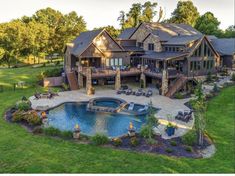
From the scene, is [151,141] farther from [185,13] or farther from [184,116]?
[185,13]

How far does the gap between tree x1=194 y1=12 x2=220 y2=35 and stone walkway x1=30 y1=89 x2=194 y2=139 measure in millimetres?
47186

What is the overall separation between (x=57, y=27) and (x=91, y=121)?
173 ft

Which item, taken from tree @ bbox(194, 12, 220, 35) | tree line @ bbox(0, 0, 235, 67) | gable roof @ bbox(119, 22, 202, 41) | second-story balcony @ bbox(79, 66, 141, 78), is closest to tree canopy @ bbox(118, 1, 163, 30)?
tree line @ bbox(0, 0, 235, 67)

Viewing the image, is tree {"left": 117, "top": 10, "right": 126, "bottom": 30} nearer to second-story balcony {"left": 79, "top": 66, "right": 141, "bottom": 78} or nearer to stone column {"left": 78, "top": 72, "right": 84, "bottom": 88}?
second-story balcony {"left": 79, "top": 66, "right": 141, "bottom": 78}

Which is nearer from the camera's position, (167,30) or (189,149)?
(189,149)

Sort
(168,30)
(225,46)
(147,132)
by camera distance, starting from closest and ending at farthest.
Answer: (147,132), (168,30), (225,46)

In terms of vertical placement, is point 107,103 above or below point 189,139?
above

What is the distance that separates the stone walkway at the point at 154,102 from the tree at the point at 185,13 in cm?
5828

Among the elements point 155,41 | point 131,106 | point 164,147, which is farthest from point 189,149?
point 155,41

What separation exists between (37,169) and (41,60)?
66.9 m

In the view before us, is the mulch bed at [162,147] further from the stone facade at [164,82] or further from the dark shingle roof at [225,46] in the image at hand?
the dark shingle roof at [225,46]

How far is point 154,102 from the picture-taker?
103 feet

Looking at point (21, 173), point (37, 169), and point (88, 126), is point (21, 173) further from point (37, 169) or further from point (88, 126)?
point (88, 126)

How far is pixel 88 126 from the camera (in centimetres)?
2388
